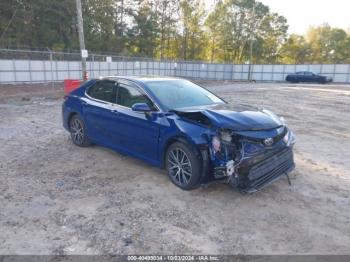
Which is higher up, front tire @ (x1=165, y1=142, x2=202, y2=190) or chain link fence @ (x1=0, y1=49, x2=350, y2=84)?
chain link fence @ (x1=0, y1=49, x2=350, y2=84)

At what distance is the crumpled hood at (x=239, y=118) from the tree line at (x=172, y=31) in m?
32.2

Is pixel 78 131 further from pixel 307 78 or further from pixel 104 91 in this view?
pixel 307 78

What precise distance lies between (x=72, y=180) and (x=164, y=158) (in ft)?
4.81

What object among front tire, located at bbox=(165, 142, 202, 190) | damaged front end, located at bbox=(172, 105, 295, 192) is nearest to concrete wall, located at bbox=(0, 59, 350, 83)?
front tire, located at bbox=(165, 142, 202, 190)

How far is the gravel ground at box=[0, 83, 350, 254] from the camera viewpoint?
3.17m

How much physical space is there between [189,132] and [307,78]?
33.1 meters

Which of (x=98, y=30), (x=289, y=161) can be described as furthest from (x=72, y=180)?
(x=98, y=30)

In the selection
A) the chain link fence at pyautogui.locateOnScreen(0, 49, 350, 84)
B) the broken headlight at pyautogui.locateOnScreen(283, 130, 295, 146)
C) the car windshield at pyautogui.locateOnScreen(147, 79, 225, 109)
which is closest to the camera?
the broken headlight at pyautogui.locateOnScreen(283, 130, 295, 146)

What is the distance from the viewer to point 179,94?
202 inches

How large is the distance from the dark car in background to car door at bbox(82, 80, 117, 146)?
105ft

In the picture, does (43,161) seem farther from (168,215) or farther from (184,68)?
(184,68)

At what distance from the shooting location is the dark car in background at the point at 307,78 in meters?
32.8

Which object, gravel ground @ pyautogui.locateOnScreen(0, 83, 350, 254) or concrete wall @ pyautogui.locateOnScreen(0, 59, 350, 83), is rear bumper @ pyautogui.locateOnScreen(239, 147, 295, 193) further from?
concrete wall @ pyautogui.locateOnScreen(0, 59, 350, 83)

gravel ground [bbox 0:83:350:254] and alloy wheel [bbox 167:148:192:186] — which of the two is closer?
gravel ground [bbox 0:83:350:254]
